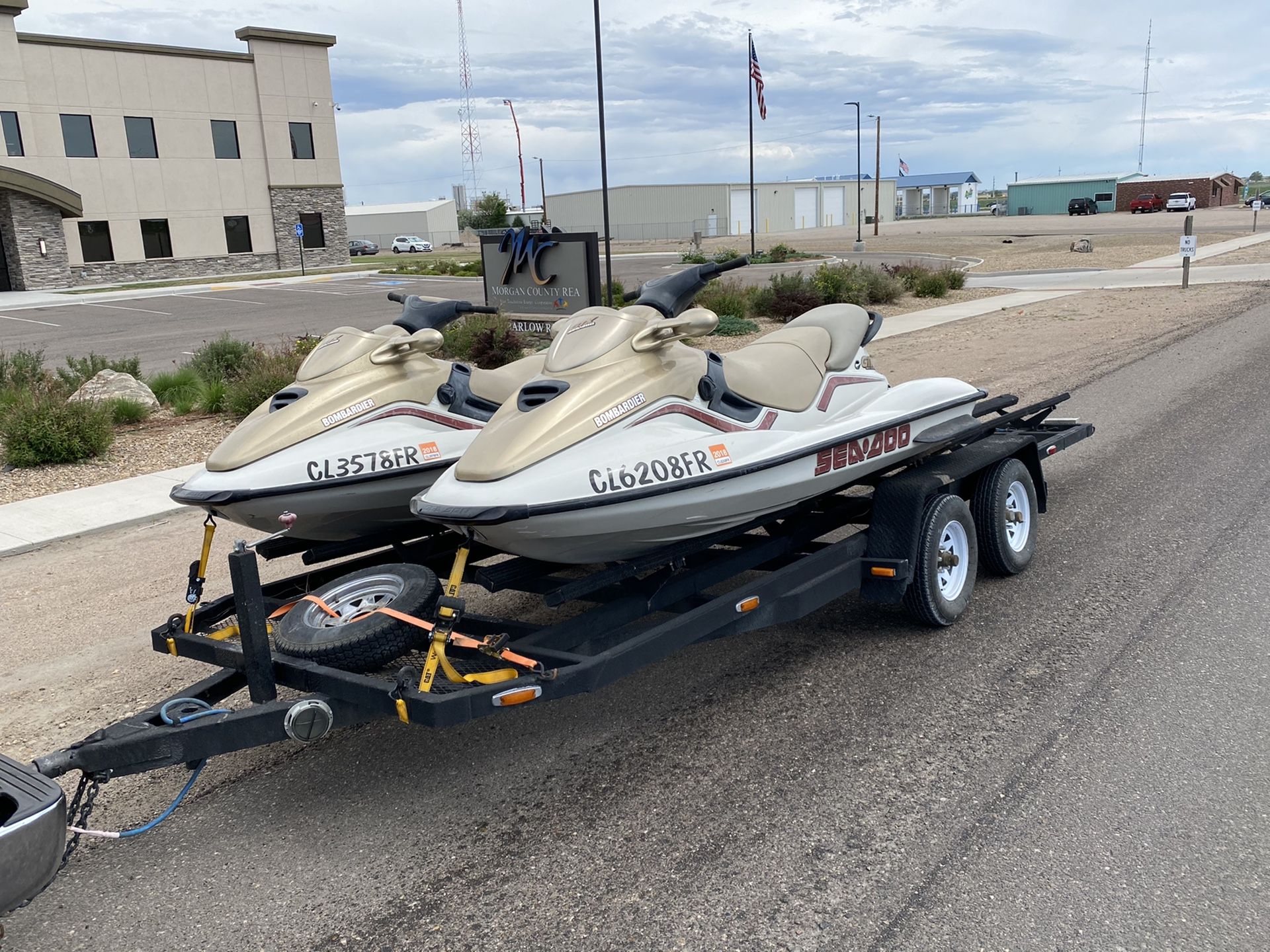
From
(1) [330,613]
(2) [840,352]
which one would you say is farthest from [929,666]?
(1) [330,613]

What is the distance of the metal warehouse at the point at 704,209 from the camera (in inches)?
3359

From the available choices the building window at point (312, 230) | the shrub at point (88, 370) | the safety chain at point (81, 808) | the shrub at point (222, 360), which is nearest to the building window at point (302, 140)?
the building window at point (312, 230)

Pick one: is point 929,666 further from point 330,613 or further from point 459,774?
point 330,613

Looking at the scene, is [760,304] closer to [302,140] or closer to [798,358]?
[798,358]

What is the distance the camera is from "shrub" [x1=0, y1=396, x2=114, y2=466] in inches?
388

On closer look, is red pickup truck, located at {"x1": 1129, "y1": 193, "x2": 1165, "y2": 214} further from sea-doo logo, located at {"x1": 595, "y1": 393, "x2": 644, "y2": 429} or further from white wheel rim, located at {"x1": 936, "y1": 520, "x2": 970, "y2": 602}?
sea-doo logo, located at {"x1": 595, "y1": 393, "x2": 644, "y2": 429}

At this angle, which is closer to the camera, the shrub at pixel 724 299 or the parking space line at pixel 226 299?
the shrub at pixel 724 299

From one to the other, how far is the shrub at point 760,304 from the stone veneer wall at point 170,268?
107 ft

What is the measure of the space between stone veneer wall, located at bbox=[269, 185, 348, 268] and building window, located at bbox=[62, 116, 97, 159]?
7.77m

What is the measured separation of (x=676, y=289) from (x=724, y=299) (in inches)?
651

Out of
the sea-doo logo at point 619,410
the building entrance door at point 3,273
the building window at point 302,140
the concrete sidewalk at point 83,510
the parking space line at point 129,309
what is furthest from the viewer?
the building window at point 302,140

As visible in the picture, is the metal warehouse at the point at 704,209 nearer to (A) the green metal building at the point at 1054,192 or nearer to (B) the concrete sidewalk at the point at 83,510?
(A) the green metal building at the point at 1054,192

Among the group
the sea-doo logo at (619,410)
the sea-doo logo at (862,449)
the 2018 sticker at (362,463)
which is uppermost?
the sea-doo logo at (619,410)

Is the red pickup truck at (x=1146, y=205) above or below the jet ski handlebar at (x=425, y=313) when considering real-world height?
above
